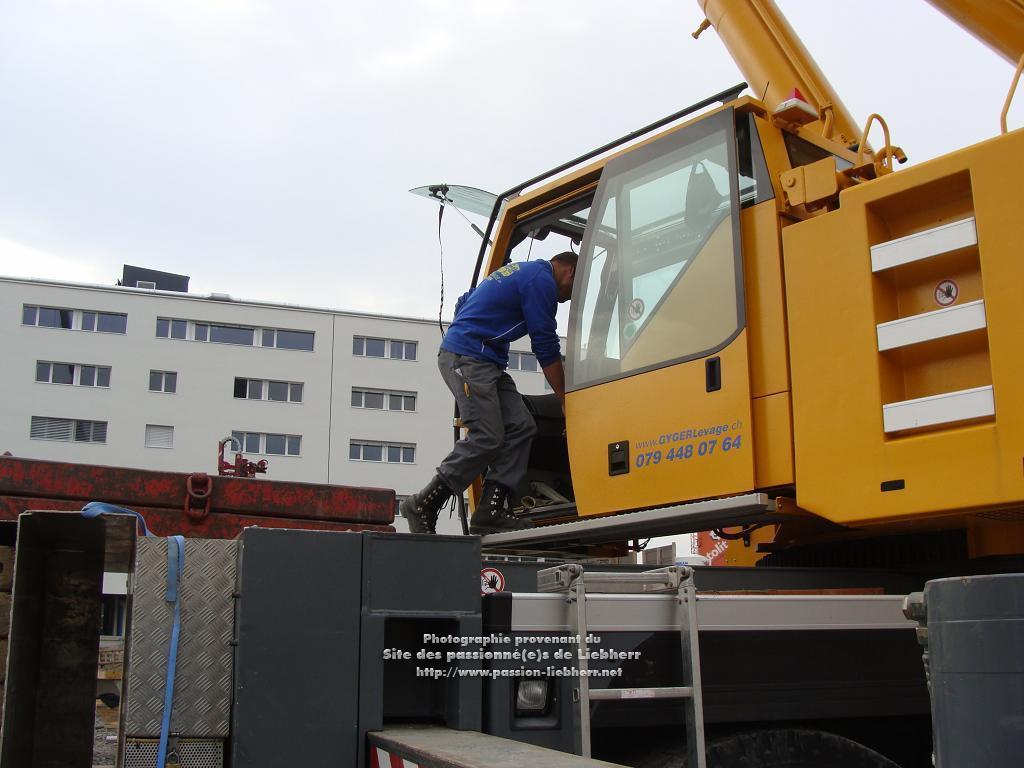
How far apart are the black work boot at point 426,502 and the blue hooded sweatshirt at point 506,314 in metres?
0.65

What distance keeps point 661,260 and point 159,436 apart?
5000 cm

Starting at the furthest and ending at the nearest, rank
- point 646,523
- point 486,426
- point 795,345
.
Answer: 1. point 486,426
2. point 646,523
3. point 795,345

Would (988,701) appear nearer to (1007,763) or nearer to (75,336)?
(1007,763)

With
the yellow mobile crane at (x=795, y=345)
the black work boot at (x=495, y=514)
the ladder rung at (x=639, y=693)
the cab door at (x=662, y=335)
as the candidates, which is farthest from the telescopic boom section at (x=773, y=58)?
the ladder rung at (x=639, y=693)

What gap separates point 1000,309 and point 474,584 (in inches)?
76.2

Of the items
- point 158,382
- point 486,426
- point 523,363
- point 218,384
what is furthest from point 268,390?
point 486,426

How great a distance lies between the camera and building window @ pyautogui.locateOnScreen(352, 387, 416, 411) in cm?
5494

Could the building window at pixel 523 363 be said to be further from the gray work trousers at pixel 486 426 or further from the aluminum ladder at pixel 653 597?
the aluminum ladder at pixel 653 597

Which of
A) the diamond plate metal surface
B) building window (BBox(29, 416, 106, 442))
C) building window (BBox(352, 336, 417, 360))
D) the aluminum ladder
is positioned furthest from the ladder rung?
building window (BBox(352, 336, 417, 360))

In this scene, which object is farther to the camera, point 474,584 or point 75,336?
point 75,336

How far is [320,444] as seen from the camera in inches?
2130

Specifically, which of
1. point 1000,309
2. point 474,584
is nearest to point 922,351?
point 1000,309

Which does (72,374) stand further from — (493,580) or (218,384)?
(493,580)

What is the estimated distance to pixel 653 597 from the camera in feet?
11.8
